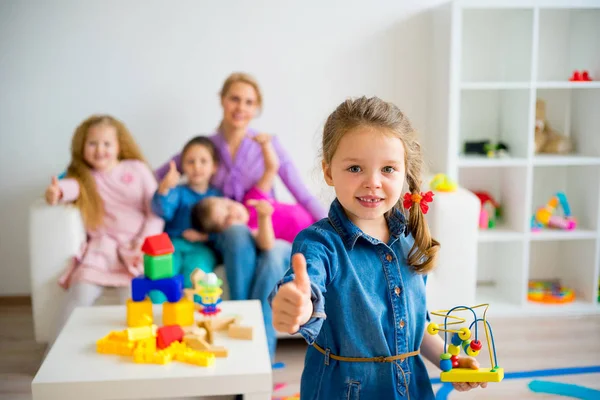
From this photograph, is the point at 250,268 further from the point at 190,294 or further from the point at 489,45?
the point at 489,45

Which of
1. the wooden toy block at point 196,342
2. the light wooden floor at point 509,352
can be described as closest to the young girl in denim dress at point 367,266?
the wooden toy block at point 196,342

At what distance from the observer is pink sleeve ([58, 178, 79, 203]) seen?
2486mm

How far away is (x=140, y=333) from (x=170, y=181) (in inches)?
34.8

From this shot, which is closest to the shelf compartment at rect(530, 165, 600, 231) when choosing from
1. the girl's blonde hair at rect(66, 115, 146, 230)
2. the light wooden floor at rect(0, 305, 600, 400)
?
the light wooden floor at rect(0, 305, 600, 400)

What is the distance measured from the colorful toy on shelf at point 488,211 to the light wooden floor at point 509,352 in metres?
0.42

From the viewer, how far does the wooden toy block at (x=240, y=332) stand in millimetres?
1797

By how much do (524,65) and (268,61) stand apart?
1069 mm

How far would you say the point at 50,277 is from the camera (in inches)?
94.0

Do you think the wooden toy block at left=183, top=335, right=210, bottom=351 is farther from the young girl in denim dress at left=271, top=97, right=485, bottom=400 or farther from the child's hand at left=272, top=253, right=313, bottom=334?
the child's hand at left=272, top=253, right=313, bottom=334

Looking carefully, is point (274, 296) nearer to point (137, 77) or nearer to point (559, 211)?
point (137, 77)

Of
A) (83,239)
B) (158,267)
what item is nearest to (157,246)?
(158,267)

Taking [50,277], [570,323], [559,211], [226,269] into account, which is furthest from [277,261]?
[559,211]

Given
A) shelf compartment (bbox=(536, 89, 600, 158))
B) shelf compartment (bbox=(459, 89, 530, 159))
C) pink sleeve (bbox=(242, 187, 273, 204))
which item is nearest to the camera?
pink sleeve (bbox=(242, 187, 273, 204))

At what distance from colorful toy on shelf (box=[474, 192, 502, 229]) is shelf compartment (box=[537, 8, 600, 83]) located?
56 cm
